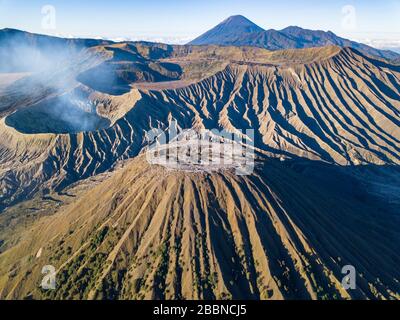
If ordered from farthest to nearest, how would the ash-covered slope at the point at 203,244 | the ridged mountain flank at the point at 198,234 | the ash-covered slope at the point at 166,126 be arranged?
the ash-covered slope at the point at 166,126, the ridged mountain flank at the point at 198,234, the ash-covered slope at the point at 203,244

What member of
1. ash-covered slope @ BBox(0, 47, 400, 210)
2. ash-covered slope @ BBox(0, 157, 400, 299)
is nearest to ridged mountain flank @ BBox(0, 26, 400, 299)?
ash-covered slope @ BBox(0, 157, 400, 299)

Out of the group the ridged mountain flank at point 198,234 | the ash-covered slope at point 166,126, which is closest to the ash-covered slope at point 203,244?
the ridged mountain flank at point 198,234

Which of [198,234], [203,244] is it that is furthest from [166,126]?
[203,244]

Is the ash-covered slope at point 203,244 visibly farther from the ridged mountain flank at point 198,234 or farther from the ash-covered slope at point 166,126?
the ash-covered slope at point 166,126

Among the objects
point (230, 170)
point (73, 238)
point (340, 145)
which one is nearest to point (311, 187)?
point (230, 170)

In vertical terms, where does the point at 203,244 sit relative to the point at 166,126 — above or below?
below

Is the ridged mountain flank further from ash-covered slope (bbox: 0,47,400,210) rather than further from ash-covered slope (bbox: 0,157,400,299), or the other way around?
ash-covered slope (bbox: 0,47,400,210)

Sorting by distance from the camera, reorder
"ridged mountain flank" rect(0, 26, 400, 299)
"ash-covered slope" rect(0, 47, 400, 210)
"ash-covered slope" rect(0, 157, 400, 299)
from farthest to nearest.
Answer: "ash-covered slope" rect(0, 47, 400, 210) < "ridged mountain flank" rect(0, 26, 400, 299) < "ash-covered slope" rect(0, 157, 400, 299)

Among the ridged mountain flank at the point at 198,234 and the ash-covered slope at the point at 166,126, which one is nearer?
the ridged mountain flank at the point at 198,234

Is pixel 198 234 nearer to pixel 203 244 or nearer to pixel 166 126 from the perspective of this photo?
pixel 203 244
